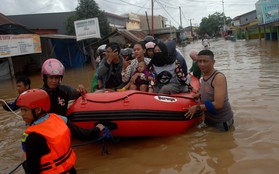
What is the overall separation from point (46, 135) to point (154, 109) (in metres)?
1.66

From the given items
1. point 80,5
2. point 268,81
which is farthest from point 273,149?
point 80,5

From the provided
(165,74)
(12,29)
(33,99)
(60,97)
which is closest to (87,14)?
(12,29)

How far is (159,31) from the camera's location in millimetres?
32344

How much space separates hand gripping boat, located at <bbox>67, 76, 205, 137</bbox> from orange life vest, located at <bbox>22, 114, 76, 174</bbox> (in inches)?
46.5

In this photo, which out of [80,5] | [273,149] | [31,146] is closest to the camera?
[31,146]

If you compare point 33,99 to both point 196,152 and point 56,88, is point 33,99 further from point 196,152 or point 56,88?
point 196,152

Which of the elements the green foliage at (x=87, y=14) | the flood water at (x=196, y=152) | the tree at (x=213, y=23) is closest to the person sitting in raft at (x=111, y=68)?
the flood water at (x=196, y=152)

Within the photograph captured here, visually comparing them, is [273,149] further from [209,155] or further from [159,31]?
[159,31]

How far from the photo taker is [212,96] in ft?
11.8

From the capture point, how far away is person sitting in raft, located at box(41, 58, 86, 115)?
10.9 ft

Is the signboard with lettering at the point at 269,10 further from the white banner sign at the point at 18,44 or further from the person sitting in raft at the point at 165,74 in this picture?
the person sitting in raft at the point at 165,74

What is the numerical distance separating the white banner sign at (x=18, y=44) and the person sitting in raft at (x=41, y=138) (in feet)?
42.4

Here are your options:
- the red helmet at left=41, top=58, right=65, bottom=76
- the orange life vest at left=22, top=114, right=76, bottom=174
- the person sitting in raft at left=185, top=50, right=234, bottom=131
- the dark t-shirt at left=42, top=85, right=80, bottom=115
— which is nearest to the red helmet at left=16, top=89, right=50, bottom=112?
the orange life vest at left=22, top=114, right=76, bottom=174

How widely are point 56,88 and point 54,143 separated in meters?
1.56
